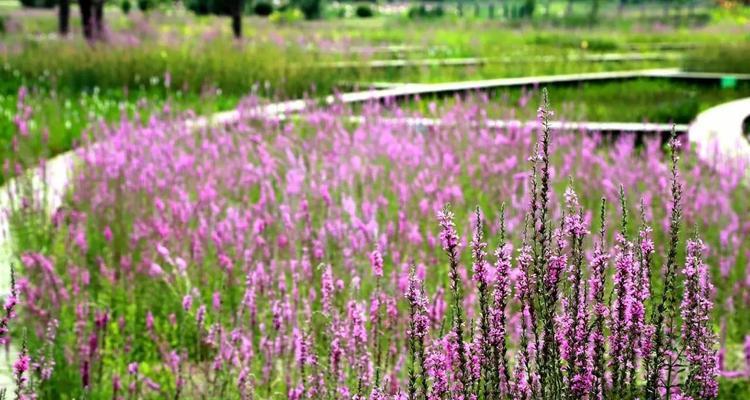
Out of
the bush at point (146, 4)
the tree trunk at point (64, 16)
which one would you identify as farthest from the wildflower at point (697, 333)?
the bush at point (146, 4)

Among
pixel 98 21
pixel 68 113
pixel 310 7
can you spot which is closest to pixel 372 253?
pixel 68 113

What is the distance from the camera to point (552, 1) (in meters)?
111

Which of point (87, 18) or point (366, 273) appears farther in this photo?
point (87, 18)

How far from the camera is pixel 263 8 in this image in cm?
5488

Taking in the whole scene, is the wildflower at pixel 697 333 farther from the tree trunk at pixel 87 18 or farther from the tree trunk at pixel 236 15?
the tree trunk at pixel 236 15

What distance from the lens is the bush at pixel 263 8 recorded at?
54.8 meters

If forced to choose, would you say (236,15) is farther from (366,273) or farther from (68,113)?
(366,273)

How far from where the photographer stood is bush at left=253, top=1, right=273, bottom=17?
5481cm

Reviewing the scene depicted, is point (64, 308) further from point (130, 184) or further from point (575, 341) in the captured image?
point (575, 341)

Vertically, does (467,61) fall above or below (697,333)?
above

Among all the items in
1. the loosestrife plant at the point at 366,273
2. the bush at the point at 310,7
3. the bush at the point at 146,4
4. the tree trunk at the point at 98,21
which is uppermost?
the bush at the point at 146,4

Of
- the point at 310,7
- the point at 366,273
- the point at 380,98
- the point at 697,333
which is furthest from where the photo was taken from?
the point at 310,7

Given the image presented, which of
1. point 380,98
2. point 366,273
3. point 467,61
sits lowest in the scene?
point 366,273

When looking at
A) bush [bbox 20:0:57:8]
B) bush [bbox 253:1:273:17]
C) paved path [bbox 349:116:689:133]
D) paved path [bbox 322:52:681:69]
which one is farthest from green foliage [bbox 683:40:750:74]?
bush [bbox 20:0:57:8]
